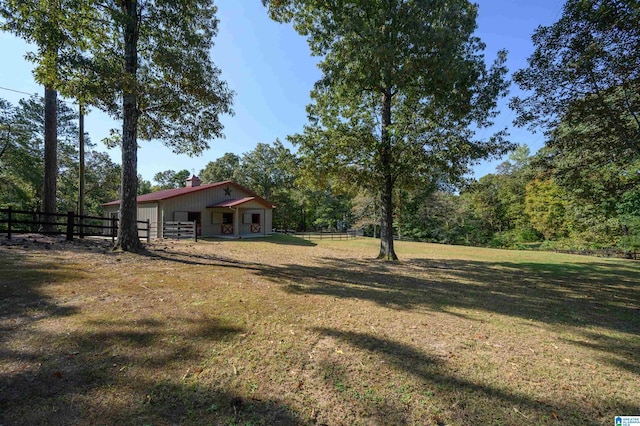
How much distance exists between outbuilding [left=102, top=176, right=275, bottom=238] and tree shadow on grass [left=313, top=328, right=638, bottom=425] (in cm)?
1889

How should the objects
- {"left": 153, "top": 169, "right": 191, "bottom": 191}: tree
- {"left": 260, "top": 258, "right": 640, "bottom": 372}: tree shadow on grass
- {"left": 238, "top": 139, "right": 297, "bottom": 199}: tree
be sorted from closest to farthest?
{"left": 260, "top": 258, "right": 640, "bottom": 372}: tree shadow on grass → {"left": 238, "top": 139, "right": 297, "bottom": 199}: tree → {"left": 153, "top": 169, "right": 191, "bottom": 191}: tree

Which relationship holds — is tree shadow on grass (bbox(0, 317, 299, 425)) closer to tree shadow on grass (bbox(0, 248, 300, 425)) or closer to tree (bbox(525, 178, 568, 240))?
tree shadow on grass (bbox(0, 248, 300, 425))

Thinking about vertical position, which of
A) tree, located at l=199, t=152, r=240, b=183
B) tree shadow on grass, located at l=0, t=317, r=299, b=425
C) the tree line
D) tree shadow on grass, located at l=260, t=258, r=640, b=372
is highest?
tree, located at l=199, t=152, r=240, b=183

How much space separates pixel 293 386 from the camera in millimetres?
2789

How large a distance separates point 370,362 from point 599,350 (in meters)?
3.47

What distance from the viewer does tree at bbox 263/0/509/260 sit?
28.3ft

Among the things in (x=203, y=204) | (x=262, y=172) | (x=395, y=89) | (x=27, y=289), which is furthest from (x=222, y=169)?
(x=27, y=289)

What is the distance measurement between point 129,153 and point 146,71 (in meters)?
2.79

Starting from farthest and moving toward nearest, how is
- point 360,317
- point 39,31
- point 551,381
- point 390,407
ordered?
point 39,31 → point 360,317 → point 551,381 → point 390,407

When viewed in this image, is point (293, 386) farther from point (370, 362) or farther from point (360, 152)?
point (360, 152)

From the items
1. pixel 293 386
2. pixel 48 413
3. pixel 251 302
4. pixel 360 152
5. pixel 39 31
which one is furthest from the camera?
pixel 360 152

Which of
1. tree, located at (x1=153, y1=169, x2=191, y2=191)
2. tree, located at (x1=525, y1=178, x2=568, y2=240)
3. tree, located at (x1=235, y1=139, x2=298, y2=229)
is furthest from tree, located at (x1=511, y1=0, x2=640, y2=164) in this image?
tree, located at (x1=153, y1=169, x2=191, y2=191)

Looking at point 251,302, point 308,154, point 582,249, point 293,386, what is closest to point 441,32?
point 308,154

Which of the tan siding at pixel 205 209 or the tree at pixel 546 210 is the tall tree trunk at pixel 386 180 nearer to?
the tan siding at pixel 205 209
